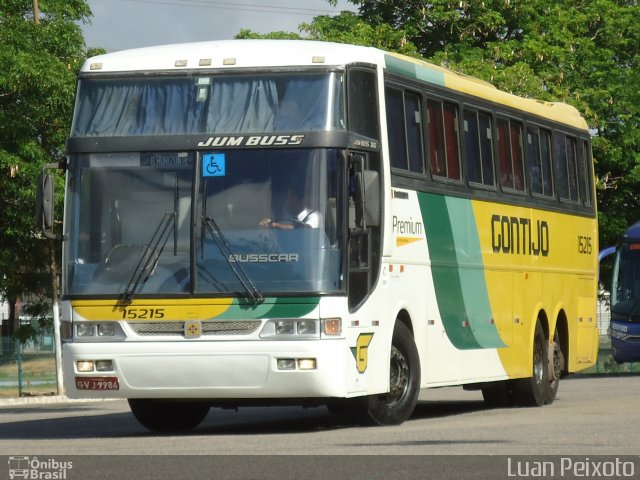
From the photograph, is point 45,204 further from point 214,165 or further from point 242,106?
point 242,106

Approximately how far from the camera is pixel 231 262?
49.5ft

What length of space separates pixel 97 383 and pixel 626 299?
887 inches

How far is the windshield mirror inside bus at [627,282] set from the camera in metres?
35.9

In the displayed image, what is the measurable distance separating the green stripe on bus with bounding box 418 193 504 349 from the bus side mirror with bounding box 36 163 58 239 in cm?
380

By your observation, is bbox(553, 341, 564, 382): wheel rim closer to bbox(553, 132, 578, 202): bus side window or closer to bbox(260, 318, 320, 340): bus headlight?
bbox(553, 132, 578, 202): bus side window

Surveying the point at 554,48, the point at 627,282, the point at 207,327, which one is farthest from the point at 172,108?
the point at 554,48

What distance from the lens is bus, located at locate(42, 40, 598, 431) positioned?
49.2ft

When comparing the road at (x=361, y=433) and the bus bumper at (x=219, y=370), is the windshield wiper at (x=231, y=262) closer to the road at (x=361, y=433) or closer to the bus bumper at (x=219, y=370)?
the bus bumper at (x=219, y=370)

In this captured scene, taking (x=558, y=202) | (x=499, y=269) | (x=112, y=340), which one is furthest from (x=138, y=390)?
(x=558, y=202)

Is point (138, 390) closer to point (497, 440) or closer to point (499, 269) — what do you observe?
point (497, 440)

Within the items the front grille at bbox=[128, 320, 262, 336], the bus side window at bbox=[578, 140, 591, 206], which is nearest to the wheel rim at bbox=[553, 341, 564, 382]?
the bus side window at bbox=[578, 140, 591, 206]

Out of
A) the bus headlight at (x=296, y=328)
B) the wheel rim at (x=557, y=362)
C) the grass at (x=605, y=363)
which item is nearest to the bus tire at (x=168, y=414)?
the bus headlight at (x=296, y=328)

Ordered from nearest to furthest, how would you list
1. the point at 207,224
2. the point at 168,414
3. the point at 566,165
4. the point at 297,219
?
the point at 297,219 < the point at 207,224 < the point at 168,414 < the point at 566,165

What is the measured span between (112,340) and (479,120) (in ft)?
19.6
